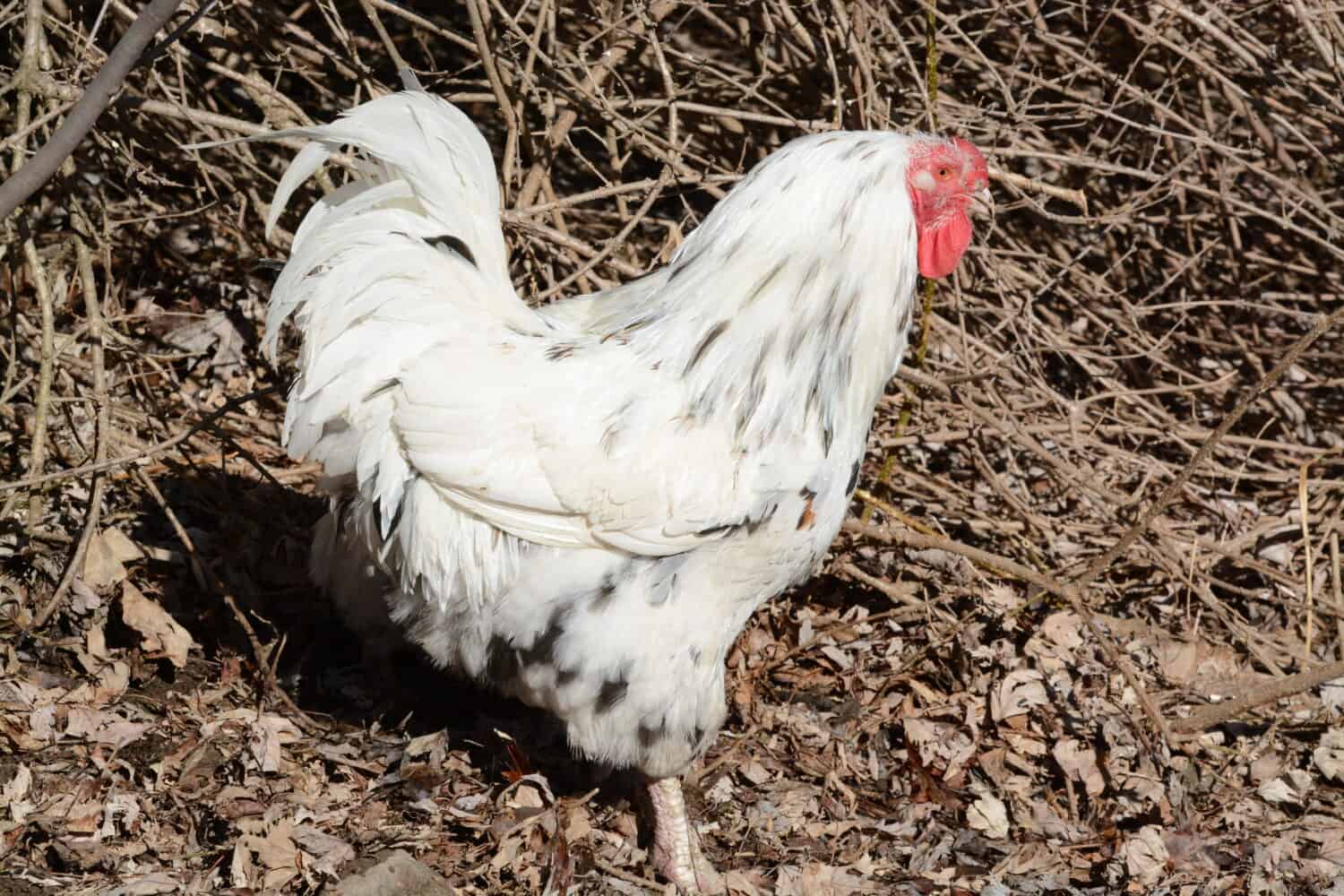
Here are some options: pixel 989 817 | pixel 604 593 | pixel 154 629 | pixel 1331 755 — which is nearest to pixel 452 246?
pixel 604 593

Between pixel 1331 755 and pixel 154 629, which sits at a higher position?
pixel 154 629

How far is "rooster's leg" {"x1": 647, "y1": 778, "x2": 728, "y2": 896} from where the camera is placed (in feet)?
11.5

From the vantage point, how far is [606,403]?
3139 millimetres

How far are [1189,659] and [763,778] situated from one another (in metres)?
1.67

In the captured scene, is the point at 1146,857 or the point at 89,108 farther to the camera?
the point at 1146,857

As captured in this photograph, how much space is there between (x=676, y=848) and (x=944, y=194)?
6.26 feet

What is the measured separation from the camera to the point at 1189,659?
4508 mm

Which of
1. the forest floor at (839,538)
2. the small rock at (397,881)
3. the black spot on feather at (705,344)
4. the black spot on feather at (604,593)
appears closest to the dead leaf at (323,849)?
the forest floor at (839,538)

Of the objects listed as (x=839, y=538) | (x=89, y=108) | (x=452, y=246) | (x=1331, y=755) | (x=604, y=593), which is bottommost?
(x=1331, y=755)

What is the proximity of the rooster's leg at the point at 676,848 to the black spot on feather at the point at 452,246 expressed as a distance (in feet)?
4.94

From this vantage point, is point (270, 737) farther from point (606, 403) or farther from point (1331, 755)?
point (1331, 755)

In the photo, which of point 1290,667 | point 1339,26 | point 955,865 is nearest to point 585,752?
point 955,865

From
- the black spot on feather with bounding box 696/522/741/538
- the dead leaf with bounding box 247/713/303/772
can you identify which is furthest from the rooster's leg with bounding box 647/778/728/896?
the dead leaf with bounding box 247/713/303/772

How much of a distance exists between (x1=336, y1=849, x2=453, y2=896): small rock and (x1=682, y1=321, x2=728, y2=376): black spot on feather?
1403 millimetres
